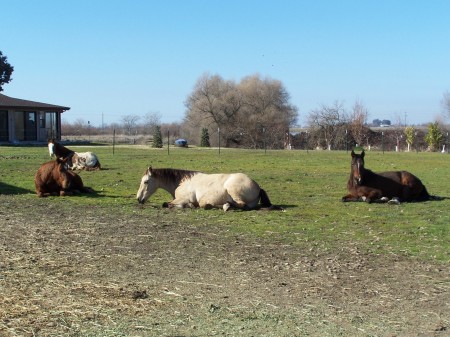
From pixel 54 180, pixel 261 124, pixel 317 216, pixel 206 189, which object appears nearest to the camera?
pixel 317 216

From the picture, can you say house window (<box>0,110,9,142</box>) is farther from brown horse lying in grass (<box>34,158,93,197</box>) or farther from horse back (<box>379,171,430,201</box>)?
horse back (<box>379,171,430,201</box>)

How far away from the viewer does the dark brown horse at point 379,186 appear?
A: 12.8 meters

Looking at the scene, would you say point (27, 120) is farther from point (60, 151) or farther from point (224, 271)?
point (224, 271)

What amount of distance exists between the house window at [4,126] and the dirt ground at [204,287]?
3967 centimetres

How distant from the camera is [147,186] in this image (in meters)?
12.2

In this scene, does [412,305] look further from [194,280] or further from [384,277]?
[194,280]

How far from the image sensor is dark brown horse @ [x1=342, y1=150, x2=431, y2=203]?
12844mm

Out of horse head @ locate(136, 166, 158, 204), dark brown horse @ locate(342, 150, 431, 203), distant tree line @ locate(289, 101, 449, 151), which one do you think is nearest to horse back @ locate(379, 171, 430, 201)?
dark brown horse @ locate(342, 150, 431, 203)

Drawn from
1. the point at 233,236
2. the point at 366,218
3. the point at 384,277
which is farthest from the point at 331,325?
the point at 366,218

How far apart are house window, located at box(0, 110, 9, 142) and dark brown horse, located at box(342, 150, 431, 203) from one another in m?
39.0

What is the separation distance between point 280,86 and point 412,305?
72.5 meters

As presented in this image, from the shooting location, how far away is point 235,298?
19.0 ft

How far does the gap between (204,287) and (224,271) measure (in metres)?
0.72

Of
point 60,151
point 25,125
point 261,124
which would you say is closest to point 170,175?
point 60,151
